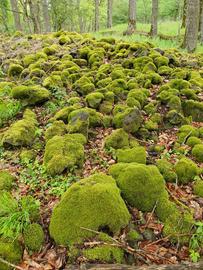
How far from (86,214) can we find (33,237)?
Answer: 65 centimetres

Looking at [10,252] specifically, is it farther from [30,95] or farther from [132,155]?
[30,95]

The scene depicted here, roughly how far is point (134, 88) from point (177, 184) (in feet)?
9.63

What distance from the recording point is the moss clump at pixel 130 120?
544cm

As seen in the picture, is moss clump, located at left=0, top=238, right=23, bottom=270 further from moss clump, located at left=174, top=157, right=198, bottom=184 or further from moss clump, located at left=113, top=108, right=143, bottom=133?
moss clump, located at left=113, top=108, right=143, bottom=133

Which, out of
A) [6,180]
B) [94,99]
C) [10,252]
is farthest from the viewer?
[94,99]

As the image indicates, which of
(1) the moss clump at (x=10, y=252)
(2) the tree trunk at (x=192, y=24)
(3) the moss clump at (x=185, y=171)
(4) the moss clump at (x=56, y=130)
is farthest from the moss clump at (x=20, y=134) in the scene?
(2) the tree trunk at (x=192, y=24)

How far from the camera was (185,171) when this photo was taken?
4.54 metres

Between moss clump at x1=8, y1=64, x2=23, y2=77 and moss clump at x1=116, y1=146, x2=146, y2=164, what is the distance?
460 cm

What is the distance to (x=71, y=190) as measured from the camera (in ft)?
12.3

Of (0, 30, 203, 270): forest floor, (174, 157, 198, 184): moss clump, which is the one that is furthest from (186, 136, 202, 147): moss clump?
(174, 157, 198, 184): moss clump

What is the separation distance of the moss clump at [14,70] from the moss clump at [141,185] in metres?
5.14

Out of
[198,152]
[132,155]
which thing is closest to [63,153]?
[132,155]

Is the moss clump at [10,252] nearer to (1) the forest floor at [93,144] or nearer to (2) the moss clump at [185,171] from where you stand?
(1) the forest floor at [93,144]

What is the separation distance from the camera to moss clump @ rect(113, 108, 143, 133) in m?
5.44
